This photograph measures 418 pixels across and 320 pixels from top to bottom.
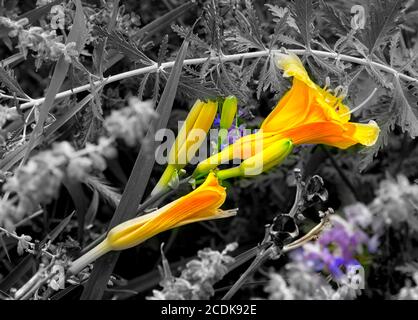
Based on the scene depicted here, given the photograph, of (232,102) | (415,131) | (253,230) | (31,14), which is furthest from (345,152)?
(31,14)

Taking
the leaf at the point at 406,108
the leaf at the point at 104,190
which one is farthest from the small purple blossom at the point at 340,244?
the leaf at the point at 104,190

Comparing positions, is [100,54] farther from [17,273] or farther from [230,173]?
[17,273]

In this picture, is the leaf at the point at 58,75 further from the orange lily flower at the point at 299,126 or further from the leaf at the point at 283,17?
the leaf at the point at 283,17

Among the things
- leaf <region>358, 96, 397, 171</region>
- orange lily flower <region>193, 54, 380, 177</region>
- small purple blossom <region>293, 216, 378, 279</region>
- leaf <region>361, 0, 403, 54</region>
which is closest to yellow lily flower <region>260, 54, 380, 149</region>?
orange lily flower <region>193, 54, 380, 177</region>

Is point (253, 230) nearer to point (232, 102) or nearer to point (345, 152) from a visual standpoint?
point (345, 152)

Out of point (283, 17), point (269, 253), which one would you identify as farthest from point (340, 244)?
point (283, 17)
